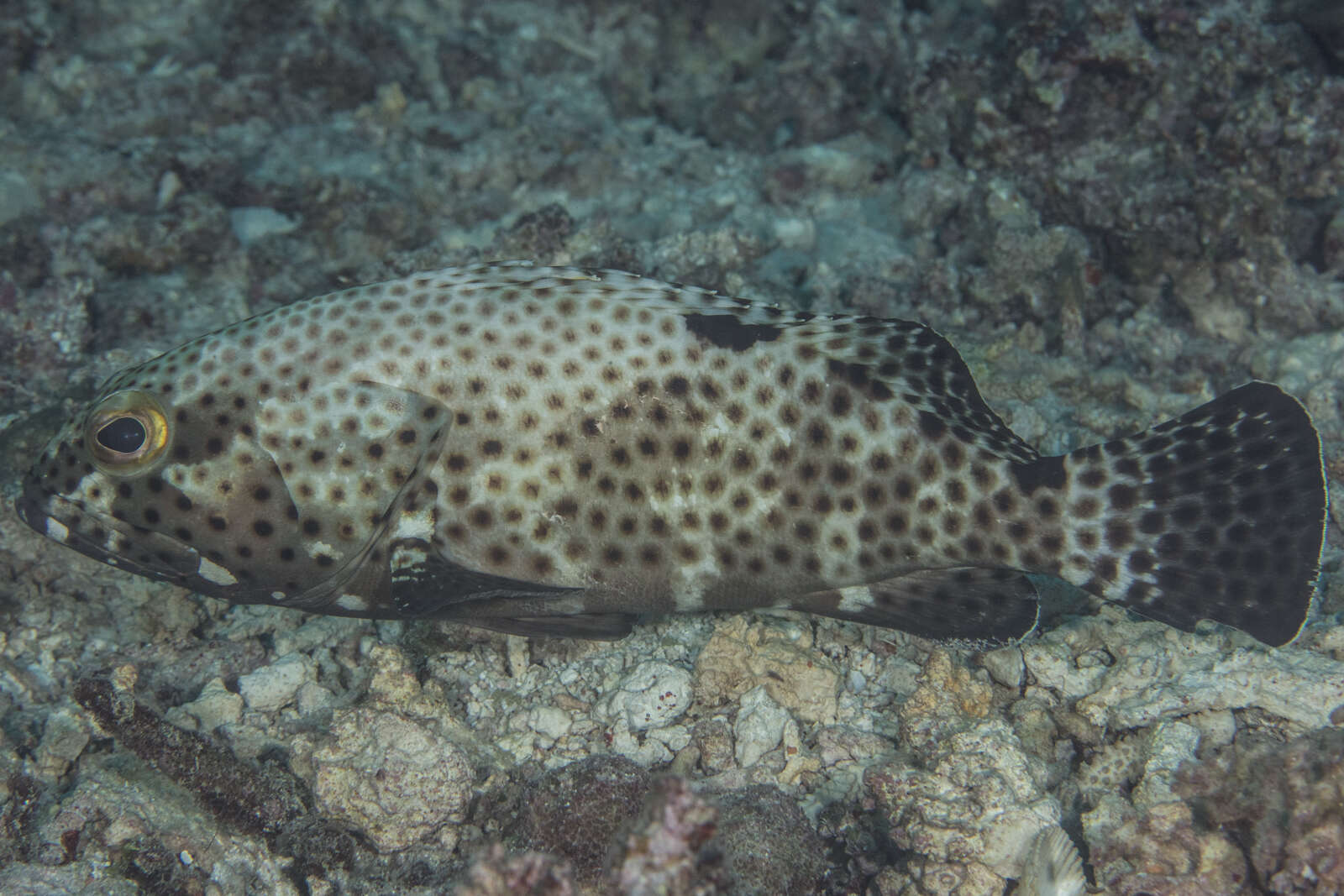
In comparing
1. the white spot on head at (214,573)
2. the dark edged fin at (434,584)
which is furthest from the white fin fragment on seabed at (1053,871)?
the white spot on head at (214,573)

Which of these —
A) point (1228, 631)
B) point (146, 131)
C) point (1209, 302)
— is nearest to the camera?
point (1228, 631)

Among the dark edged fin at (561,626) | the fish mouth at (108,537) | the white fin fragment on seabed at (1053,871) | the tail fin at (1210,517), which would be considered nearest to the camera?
the white fin fragment on seabed at (1053,871)

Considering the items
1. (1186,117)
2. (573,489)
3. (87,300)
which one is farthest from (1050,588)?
(87,300)

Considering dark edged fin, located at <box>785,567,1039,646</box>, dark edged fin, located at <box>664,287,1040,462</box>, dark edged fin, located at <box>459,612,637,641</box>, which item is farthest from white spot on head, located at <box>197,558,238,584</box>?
dark edged fin, located at <box>785,567,1039,646</box>

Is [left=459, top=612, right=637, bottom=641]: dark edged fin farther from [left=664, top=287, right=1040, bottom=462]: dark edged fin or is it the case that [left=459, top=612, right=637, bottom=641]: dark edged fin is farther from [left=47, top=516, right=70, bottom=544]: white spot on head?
[left=47, top=516, right=70, bottom=544]: white spot on head

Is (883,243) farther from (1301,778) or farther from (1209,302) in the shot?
(1301,778)

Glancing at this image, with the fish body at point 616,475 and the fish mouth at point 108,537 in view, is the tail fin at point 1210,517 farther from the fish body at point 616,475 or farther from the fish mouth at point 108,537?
the fish mouth at point 108,537
